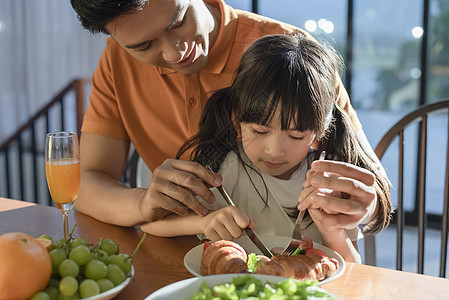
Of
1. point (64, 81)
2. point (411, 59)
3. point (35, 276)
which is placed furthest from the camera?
point (64, 81)

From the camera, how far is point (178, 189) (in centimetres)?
Result: 106

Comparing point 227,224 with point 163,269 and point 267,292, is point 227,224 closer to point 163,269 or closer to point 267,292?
point 163,269

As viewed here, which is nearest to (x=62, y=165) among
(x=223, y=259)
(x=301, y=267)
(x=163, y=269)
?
(x=163, y=269)

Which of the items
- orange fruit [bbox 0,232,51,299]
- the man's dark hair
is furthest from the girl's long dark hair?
orange fruit [bbox 0,232,51,299]

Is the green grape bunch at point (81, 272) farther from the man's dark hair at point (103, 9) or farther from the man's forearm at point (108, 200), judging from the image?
the man's dark hair at point (103, 9)

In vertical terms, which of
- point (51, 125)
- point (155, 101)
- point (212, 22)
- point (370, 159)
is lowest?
point (51, 125)

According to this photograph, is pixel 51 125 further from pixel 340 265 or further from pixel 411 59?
pixel 340 265

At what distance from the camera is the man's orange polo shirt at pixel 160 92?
144 cm

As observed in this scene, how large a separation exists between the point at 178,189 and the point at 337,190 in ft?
1.11

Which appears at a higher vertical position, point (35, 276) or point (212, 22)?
point (212, 22)

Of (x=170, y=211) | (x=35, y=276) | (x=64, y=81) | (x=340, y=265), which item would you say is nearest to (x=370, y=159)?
(x=340, y=265)

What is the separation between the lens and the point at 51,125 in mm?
4207

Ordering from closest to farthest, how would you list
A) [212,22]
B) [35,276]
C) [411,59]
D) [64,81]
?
1. [35,276]
2. [212,22]
3. [411,59]
4. [64,81]

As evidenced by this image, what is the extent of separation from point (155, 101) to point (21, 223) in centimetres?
53
